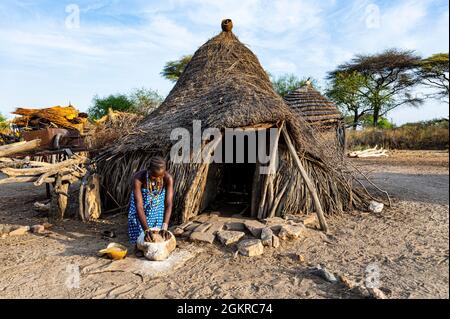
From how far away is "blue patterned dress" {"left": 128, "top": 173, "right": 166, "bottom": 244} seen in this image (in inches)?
164

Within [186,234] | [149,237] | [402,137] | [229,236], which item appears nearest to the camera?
[149,237]

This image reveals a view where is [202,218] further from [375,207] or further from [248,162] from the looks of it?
[375,207]

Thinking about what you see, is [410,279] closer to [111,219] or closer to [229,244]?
[229,244]

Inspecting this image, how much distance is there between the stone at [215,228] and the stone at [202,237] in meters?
0.09

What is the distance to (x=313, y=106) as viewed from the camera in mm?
10383

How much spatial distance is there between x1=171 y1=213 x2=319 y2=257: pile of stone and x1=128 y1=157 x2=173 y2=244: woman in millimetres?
392

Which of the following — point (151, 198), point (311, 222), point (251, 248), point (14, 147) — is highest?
point (14, 147)

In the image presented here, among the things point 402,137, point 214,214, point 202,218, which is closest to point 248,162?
point 214,214

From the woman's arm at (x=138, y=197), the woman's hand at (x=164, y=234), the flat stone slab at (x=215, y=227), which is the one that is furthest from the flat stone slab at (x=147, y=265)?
the flat stone slab at (x=215, y=227)

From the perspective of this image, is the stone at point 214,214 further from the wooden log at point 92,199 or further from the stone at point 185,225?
the wooden log at point 92,199

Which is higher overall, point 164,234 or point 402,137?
point 402,137

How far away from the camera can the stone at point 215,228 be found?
171 inches

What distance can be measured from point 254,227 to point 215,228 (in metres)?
0.54
